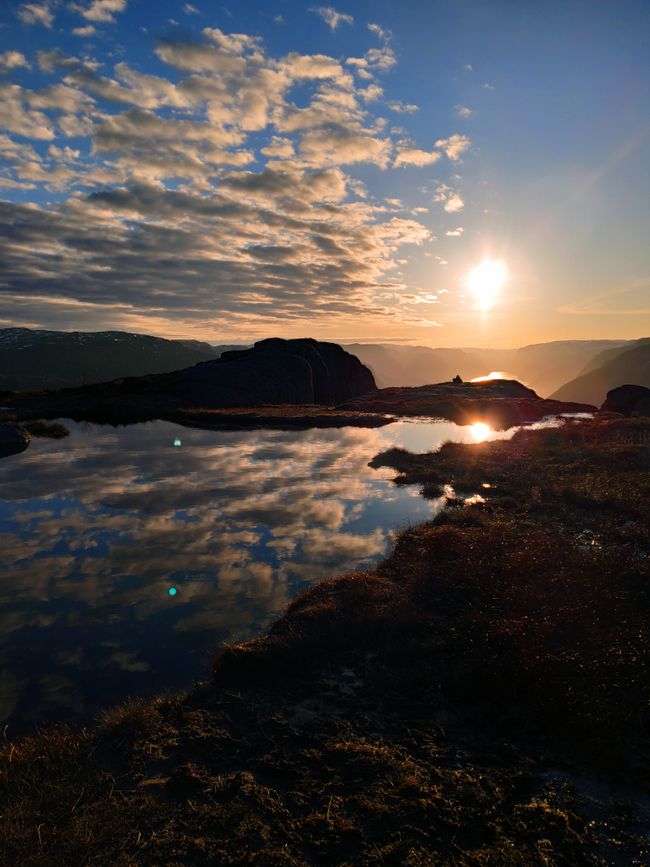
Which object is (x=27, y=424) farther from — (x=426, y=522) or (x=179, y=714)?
(x=179, y=714)

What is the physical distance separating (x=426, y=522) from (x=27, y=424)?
42448mm

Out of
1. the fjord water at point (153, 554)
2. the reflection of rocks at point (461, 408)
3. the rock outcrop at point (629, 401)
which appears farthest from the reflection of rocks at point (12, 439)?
the rock outcrop at point (629, 401)

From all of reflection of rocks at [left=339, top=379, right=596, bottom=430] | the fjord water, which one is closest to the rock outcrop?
reflection of rocks at [left=339, top=379, right=596, bottom=430]

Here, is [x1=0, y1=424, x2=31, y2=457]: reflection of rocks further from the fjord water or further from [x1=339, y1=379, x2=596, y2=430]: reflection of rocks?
[x1=339, y1=379, x2=596, y2=430]: reflection of rocks

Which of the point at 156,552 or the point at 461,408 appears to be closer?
the point at 156,552

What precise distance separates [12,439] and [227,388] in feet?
141

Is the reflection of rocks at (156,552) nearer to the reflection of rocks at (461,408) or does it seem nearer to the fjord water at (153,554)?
the fjord water at (153,554)

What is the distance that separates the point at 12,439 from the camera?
3659cm

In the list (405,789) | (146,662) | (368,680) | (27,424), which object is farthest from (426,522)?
(27,424)

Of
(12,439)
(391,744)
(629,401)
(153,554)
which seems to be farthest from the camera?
(629,401)

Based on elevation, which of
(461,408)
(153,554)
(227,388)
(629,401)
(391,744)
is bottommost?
(153,554)

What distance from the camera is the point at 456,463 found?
99.8ft

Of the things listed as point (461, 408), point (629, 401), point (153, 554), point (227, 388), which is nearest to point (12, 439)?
point (153, 554)

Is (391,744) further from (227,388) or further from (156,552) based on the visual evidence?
(227,388)
